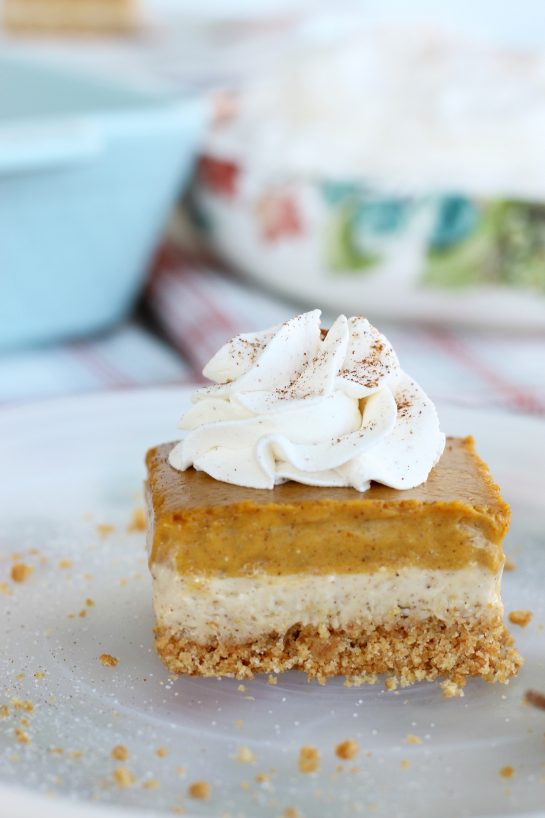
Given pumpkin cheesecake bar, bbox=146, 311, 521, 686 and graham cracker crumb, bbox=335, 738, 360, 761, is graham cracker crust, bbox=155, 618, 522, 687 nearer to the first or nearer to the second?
pumpkin cheesecake bar, bbox=146, 311, 521, 686

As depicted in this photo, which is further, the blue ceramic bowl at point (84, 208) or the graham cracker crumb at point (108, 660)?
the blue ceramic bowl at point (84, 208)

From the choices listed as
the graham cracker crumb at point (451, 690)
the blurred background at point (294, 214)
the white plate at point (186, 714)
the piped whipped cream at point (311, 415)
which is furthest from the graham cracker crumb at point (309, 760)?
the blurred background at point (294, 214)

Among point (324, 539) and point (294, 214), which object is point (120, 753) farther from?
point (294, 214)

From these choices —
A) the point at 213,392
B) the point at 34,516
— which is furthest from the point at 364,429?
the point at 34,516

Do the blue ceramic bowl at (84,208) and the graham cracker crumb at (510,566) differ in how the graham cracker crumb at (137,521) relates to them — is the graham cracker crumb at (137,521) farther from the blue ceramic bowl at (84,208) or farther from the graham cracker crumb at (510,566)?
the blue ceramic bowl at (84,208)

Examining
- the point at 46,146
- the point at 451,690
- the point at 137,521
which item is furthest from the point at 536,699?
the point at 46,146

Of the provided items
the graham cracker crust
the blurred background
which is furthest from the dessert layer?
the blurred background
